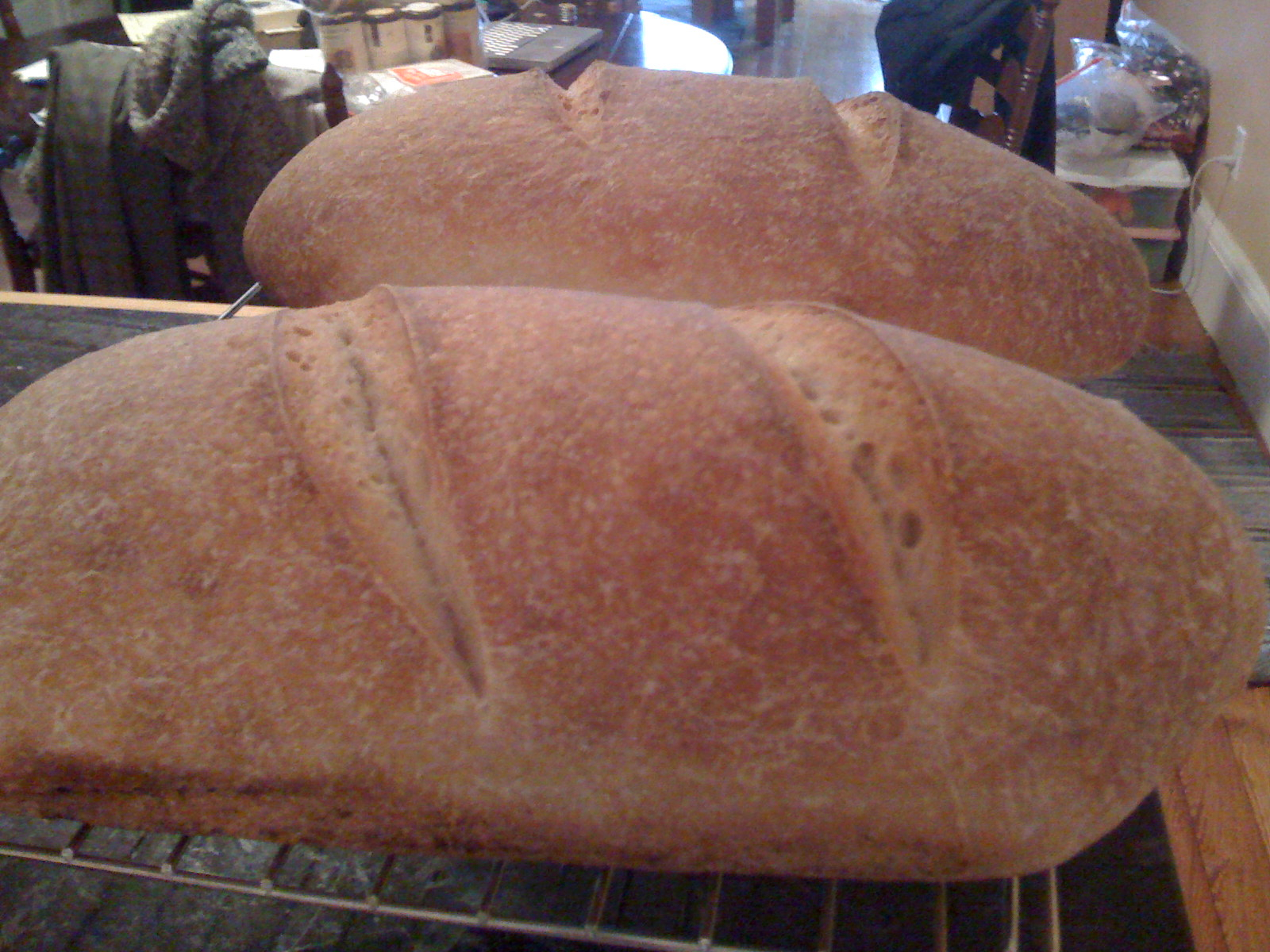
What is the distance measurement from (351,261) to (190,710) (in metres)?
0.55

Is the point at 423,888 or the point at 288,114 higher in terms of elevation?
the point at 288,114

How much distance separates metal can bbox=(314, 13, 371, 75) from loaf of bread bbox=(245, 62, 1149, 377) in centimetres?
80

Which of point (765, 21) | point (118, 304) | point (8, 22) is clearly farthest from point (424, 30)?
point (765, 21)

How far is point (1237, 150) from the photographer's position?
241 centimetres

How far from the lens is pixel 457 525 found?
24.0 inches

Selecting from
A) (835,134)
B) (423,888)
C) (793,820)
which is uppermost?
(835,134)

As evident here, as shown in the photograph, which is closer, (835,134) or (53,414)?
(53,414)

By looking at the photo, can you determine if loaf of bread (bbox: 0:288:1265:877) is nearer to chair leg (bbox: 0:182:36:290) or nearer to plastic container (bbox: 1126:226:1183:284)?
chair leg (bbox: 0:182:36:290)

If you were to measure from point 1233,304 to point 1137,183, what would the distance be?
45 cm

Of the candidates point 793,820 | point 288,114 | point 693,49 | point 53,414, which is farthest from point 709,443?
point 693,49

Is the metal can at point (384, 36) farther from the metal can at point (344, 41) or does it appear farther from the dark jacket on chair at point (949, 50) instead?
the dark jacket on chair at point (949, 50)

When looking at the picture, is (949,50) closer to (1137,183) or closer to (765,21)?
(1137,183)

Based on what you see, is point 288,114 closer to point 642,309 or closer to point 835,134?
point 835,134

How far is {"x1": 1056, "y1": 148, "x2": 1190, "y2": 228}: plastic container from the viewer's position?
2521 millimetres
